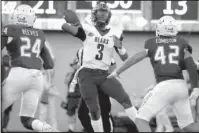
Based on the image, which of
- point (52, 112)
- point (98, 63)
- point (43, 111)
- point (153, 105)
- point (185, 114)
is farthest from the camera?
point (52, 112)

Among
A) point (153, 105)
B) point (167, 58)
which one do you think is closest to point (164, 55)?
point (167, 58)

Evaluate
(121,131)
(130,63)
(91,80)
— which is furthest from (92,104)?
(121,131)

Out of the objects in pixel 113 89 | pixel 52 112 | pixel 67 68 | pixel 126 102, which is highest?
pixel 113 89

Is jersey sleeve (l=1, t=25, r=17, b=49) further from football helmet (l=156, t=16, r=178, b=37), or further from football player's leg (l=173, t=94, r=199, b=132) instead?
football player's leg (l=173, t=94, r=199, b=132)

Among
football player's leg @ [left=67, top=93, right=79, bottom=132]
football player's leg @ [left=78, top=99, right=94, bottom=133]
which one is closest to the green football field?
football player's leg @ [left=67, top=93, right=79, bottom=132]

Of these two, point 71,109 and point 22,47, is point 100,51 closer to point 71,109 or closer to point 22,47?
point 22,47

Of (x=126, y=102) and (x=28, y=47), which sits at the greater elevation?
(x=28, y=47)

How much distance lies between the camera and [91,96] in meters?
9.05

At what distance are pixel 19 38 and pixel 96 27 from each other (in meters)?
0.83

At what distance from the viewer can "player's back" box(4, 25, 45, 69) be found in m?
9.01

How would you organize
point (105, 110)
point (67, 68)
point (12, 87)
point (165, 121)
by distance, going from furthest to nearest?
1. point (67, 68)
2. point (165, 121)
3. point (105, 110)
4. point (12, 87)

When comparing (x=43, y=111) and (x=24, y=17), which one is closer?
(x=24, y=17)

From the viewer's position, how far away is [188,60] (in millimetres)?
8438

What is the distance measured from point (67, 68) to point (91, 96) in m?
3.94
